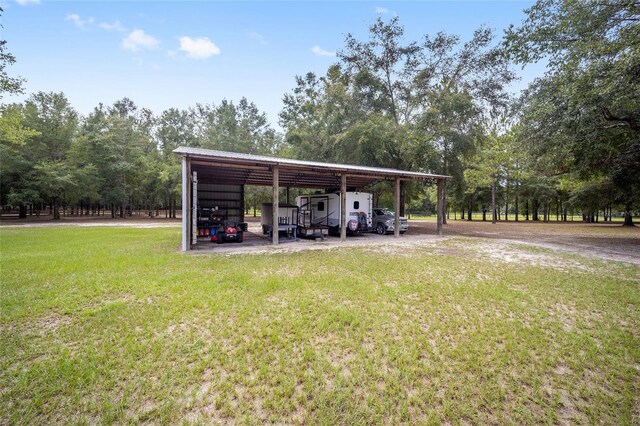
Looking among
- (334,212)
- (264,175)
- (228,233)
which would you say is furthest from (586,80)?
(228,233)

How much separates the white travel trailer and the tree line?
5.54 meters

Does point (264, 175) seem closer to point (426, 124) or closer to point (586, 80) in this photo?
point (426, 124)

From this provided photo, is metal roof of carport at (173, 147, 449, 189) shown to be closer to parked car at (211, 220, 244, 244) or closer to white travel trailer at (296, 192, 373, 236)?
white travel trailer at (296, 192, 373, 236)

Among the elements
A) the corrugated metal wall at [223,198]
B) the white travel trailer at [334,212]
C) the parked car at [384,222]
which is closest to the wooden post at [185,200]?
the white travel trailer at [334,212]

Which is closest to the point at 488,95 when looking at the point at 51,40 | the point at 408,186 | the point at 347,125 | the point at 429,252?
the point at 408,186

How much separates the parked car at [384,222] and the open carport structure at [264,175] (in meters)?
1.29

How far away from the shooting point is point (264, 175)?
636 inches

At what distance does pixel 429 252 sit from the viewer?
1077cm

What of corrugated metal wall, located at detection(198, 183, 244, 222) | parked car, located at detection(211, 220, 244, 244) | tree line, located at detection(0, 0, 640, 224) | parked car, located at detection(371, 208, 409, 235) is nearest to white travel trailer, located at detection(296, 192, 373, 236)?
parked car, located at detection(371, 208, 409, 235)

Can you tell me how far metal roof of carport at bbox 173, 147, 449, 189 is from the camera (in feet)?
35.5

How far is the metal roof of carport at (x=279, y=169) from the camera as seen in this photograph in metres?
10.8

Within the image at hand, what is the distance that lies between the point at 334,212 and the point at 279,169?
4926 mm

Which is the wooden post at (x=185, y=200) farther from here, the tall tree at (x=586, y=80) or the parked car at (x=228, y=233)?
the tall tree at (x=586, y=80)

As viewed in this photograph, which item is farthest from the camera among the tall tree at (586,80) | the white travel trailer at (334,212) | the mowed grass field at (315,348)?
the white travel trailer at (334,212)
